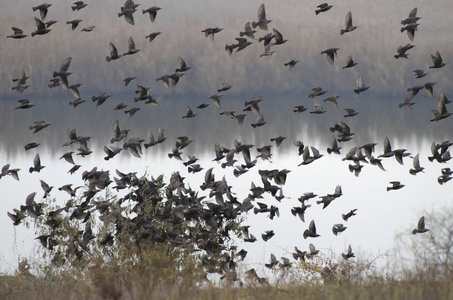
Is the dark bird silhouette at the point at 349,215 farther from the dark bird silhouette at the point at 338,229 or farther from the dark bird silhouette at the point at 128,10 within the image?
the dark bird silhouette at the point at 128,10

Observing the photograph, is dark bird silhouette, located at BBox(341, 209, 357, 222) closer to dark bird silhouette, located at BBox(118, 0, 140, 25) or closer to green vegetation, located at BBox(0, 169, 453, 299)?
green vegetation, located at BBox(0, 169, 453, 299)

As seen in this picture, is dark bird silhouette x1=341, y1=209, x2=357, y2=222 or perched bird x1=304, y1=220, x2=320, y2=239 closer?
perched bird x1=304, y1=220, x2=320, y2=239

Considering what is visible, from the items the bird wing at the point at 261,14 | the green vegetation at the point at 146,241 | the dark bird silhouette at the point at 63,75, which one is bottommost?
the green vegetation at the point at 146,241

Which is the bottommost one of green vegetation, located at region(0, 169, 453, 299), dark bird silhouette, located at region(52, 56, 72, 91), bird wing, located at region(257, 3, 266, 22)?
green vegetation, located at region(0, 169, 453, 299)

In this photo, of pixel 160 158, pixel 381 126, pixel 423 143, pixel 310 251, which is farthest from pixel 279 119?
pixel 310 251

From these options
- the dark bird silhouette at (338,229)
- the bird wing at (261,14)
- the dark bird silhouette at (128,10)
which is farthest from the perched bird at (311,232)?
the dark bird silhouette at (128,10)

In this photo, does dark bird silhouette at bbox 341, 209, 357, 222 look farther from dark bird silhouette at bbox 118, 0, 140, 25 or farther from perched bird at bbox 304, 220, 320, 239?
dark bird silhouette at bbox 118, 0, 140, 25

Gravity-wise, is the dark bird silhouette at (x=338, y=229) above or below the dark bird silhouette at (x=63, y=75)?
below

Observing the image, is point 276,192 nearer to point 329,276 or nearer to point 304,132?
point 329,276

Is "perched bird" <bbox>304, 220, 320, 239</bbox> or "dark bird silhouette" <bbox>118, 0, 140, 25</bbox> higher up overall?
"dark bird silhouette" <bbox>118, 0, 140, 25</bbox>

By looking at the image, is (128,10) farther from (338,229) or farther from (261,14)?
(338,229)

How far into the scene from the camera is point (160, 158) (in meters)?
46.3

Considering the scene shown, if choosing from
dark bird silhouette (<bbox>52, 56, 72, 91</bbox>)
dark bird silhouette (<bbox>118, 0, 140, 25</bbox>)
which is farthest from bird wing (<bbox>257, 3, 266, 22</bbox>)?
dark bird silhouette (<bbox>52, 56, 72, 91</bbox>)

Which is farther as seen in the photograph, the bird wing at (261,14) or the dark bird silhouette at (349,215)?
the dark bird silhouette at (349,215)
